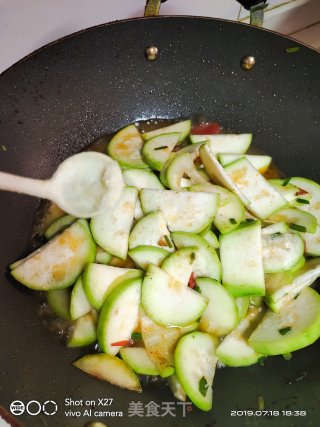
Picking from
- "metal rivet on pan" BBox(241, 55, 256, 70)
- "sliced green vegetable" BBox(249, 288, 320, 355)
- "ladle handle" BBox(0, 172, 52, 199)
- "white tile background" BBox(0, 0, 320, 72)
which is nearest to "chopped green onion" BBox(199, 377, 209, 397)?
"sliced green vegetable" BBox(249, 288, 320, 355)

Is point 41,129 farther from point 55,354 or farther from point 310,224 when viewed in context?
point 310,224

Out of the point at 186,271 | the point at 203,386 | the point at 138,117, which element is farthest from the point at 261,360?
the point at 138,117

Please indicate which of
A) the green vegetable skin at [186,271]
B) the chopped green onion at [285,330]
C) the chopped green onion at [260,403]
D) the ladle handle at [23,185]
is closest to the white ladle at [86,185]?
the ladle handle at [23,185]

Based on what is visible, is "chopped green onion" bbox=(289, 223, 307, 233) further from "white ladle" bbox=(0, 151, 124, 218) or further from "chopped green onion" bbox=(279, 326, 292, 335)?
"white ladle" bbox=(0, 151, 124, 218)

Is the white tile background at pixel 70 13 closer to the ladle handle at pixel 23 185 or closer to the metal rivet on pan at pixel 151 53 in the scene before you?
the metal rivet on pan at pixel 151 53

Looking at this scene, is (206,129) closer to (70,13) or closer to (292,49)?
(292,49)
